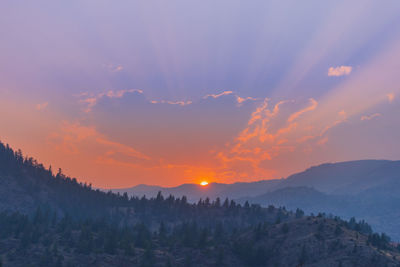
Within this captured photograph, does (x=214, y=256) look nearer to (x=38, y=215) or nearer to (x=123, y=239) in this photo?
(x=123, y=239)

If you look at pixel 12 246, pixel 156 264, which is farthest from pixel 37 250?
pixel 156 264

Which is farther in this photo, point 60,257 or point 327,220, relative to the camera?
point 327,220

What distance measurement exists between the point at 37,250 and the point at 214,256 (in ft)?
195

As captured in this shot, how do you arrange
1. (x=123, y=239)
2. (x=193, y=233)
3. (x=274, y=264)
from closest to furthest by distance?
(x=274, y=264) < (x=123, y=239) < (x=193, y=233)

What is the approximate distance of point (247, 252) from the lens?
140875mm

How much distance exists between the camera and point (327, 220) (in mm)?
153125

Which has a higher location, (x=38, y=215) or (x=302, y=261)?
(x=38, y=215)

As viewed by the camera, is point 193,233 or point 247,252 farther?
point 193,233

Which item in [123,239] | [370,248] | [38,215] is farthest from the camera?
[38,215]

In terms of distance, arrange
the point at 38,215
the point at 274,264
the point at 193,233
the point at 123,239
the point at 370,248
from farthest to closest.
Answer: the point at 38,215, the point at 193,233, the point at 123,239, the point at 274,264, the point at 370,248

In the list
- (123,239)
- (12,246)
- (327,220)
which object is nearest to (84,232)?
(123,239)

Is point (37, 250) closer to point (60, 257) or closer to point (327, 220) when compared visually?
point (60, 257)

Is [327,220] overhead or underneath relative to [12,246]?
overhead

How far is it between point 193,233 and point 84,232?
4195 cm
